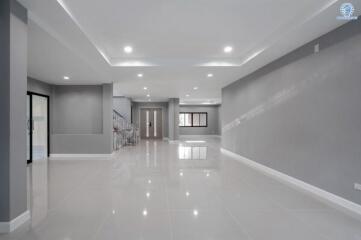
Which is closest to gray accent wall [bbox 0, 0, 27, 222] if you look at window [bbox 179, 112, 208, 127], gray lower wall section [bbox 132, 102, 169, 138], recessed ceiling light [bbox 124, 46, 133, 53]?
recessed ceiling light [bbox 124, 46, 133, 53]

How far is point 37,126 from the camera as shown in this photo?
6.81 metres

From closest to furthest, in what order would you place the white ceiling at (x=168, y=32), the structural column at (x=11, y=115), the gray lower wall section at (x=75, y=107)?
the structural column at (x=11, y=115) < the white ceiling at (x=168, y=32) < the gray lower wall section at (x=75, y=107)

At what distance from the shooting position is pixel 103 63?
16.2 feet

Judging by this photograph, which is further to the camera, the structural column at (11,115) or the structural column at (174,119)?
the structural column at (174,119)

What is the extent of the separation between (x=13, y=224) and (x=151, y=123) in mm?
12451

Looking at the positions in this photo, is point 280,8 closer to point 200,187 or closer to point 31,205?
point 200,187

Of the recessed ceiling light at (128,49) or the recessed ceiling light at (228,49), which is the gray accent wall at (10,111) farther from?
the recessed ceiling light at (228,49)

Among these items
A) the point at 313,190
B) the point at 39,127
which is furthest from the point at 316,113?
the point at 39,127

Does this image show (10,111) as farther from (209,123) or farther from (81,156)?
(209,123)

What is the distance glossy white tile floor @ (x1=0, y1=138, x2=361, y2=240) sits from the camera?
2.34 metres

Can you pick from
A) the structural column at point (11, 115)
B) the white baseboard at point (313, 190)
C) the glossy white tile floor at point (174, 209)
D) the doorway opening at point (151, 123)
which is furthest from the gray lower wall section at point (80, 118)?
the doorway opening at point (151, 123)

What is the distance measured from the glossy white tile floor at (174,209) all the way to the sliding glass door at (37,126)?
2.10 m

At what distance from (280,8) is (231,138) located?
5.07 metres

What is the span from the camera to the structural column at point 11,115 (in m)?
2.29
